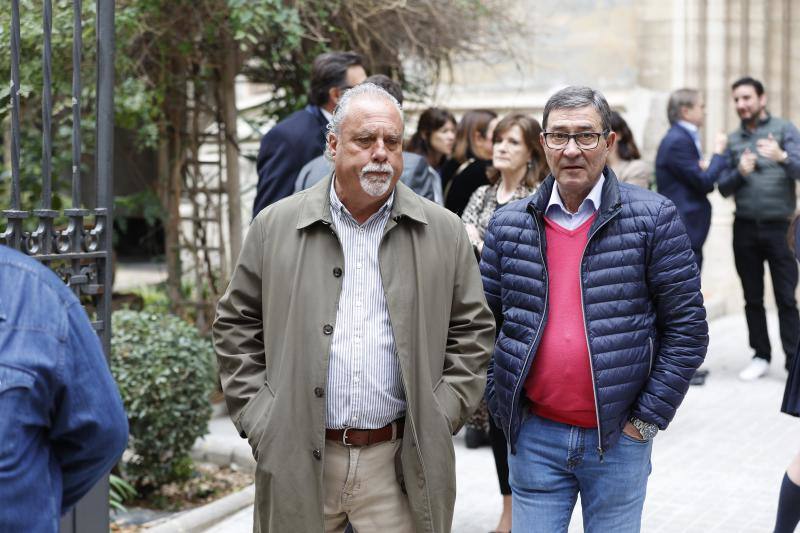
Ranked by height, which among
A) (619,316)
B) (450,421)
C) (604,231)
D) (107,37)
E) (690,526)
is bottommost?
(690,526)

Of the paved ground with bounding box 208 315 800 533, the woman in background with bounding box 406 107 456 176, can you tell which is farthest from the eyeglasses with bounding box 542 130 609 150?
the woman in background with bounding box 406 107 456 176

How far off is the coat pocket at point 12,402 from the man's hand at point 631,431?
2.03 meters

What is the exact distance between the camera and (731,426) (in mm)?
7582

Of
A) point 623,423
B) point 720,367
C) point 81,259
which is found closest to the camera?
point 623,423

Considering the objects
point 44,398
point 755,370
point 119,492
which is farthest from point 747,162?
point 44,398

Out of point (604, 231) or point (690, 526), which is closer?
point (604, 231)

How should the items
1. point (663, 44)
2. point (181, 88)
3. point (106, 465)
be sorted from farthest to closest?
point (663, 44) < point (181, 88) < point (106, 465)

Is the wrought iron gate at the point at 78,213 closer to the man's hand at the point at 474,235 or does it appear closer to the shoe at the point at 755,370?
the man's hand at the point at 474,235

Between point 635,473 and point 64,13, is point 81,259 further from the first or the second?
point 64,13

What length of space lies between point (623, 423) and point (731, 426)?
4.19 metres

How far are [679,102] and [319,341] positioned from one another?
572cm

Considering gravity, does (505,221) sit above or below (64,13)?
below

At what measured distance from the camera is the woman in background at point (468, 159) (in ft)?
23.3

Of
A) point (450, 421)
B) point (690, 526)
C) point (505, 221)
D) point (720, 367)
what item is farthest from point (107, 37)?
point (720, 367)
